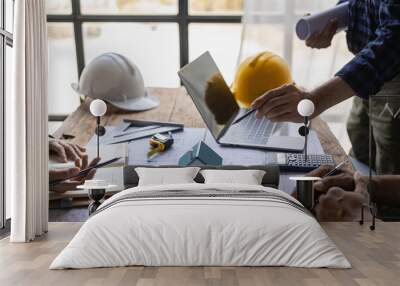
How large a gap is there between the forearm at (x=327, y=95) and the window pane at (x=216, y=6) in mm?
970

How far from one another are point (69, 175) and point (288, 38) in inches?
82.4

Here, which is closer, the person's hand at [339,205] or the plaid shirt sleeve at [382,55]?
the plaid shirt sleeve at [382,55]

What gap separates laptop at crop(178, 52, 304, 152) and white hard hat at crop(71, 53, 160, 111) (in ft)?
1.36

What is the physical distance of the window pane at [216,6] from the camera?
5246mm

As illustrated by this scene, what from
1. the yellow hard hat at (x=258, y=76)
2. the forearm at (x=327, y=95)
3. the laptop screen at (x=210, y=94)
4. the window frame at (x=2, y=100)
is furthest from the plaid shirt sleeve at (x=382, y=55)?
the window frame at (x=2, y=100)

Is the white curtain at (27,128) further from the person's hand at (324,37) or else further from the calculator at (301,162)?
the person's hand at (324,37)

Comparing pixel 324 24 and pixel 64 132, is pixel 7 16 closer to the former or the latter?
pixel 64 132

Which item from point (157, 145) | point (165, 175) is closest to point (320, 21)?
point (157, 145)

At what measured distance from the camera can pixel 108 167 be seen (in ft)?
16.0

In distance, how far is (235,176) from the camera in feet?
15.4

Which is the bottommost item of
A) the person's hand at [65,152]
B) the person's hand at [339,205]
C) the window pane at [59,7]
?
the person's hand at [339,205]

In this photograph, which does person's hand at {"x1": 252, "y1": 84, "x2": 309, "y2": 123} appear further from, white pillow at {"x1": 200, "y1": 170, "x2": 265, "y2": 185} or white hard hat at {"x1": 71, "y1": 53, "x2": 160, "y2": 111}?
white hard hat at {"x1": 71, "y1": 53, "x2": 160, "y2": 111}

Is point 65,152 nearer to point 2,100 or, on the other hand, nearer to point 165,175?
point 2,100

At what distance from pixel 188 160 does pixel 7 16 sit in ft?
5.66
